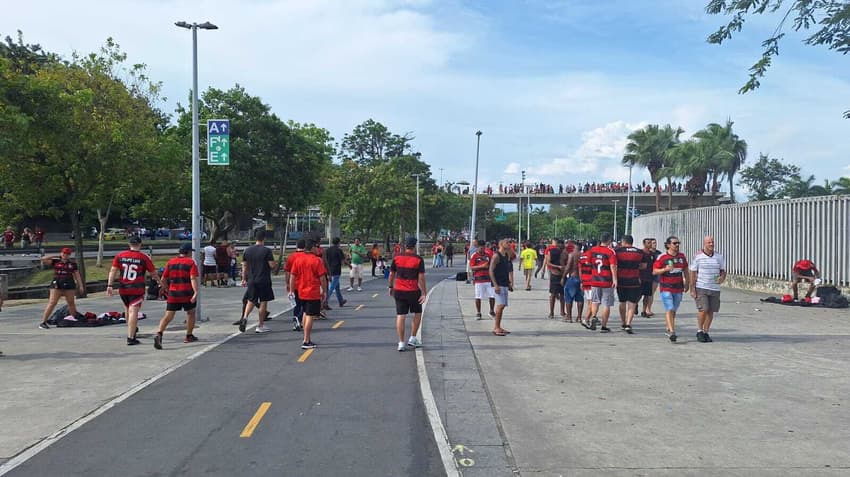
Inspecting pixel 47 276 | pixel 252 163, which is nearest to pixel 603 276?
pixel 252 163

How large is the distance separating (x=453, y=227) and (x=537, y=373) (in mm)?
73459

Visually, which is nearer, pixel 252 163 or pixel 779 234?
pixel 779 234

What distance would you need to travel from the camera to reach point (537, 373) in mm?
9062

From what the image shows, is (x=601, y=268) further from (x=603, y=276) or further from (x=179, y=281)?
(x=179, y=281)

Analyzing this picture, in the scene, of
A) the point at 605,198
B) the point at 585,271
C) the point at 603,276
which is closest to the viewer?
the point at 603,276

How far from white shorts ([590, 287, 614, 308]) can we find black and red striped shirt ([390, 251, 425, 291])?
3788 millimetres

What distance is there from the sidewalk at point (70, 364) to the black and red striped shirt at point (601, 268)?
21.4 feet

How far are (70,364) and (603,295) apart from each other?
28.1 ft

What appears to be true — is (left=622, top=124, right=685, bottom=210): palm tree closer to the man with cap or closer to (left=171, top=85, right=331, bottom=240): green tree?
(left=171, top=85, right=331, bottom=240): green tree

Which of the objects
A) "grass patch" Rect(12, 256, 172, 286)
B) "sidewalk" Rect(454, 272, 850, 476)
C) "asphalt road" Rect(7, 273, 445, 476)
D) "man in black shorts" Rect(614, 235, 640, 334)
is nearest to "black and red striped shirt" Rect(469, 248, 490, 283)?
"sidewalk" Rect(454, 272, 850, 476)

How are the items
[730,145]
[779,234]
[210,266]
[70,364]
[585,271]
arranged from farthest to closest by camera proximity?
[730,145] → [210,266] → [779,234] → [585,271] → [70,364]

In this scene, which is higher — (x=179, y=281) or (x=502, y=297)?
(x=179, y=281)

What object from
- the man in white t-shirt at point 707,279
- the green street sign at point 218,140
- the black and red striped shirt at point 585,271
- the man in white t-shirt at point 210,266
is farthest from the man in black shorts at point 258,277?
the man in white t-shirt at point 210,266

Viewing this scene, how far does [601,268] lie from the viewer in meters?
12.6
